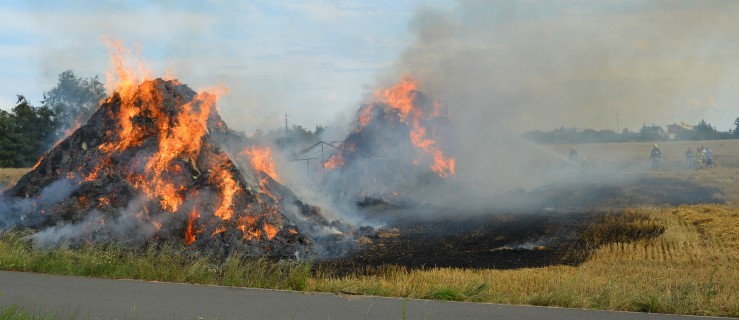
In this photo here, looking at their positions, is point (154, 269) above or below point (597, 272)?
above

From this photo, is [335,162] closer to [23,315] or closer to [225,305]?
[225,305]

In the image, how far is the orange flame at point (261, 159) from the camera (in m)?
23.8

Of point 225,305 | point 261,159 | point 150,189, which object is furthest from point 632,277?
point 261,159

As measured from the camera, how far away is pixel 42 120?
63.8 m

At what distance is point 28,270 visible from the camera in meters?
10.8

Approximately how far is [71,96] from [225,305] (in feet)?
220

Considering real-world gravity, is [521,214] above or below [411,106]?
below

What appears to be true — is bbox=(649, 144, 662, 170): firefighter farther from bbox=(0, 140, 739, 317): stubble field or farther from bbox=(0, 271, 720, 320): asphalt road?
bbox=(0, 271, 720, 320): asphalt road

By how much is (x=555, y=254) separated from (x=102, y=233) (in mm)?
11027

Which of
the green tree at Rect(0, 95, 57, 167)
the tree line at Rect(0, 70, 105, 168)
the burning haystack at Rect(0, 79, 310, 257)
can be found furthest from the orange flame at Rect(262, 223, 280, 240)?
the green tree at Rect(0, 95, 57, 167)

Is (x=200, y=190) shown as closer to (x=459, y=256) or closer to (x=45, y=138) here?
(x=459, y=256)

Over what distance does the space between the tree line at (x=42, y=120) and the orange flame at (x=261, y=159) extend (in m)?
30.9

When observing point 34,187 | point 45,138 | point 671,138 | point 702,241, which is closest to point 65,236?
point 34,187

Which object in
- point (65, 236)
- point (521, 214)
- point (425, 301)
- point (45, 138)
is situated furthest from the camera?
point (45, 138)
